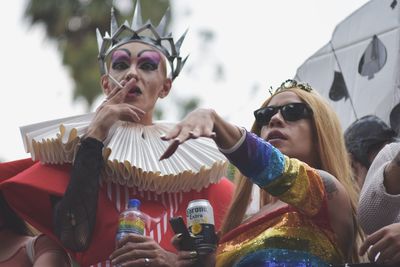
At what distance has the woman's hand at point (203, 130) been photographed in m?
2.70

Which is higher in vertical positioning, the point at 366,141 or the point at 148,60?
the point at 148,60

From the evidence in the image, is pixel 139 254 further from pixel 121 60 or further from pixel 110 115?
pixel 121 60

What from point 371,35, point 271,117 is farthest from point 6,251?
point 371,35

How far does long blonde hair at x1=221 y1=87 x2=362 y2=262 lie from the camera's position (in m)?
3.49

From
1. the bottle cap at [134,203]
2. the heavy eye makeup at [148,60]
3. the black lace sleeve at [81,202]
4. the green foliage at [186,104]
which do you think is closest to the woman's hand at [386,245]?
the bottle cap at [134,203]

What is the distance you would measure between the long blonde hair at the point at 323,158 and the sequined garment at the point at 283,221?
24 centimetres

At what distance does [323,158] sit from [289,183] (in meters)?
0.48

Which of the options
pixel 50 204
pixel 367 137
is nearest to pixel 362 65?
pixel 367 137

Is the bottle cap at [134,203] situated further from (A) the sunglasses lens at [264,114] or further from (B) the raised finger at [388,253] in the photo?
(B) the raised finger at [388,253]

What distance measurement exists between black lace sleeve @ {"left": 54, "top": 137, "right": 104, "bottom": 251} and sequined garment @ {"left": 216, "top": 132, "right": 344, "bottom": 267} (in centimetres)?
56

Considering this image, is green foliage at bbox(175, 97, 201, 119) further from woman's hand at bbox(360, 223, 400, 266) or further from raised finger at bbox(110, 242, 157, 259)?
woman's hand at bbox(360, 223, 400, 266)

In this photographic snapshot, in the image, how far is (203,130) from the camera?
110 inches

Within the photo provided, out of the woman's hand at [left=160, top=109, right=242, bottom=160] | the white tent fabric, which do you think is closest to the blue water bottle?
the woman's hand at [left=160, top=109, right=242, bottom=160]

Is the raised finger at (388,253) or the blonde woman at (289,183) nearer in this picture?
the raised finger at (388,253)
